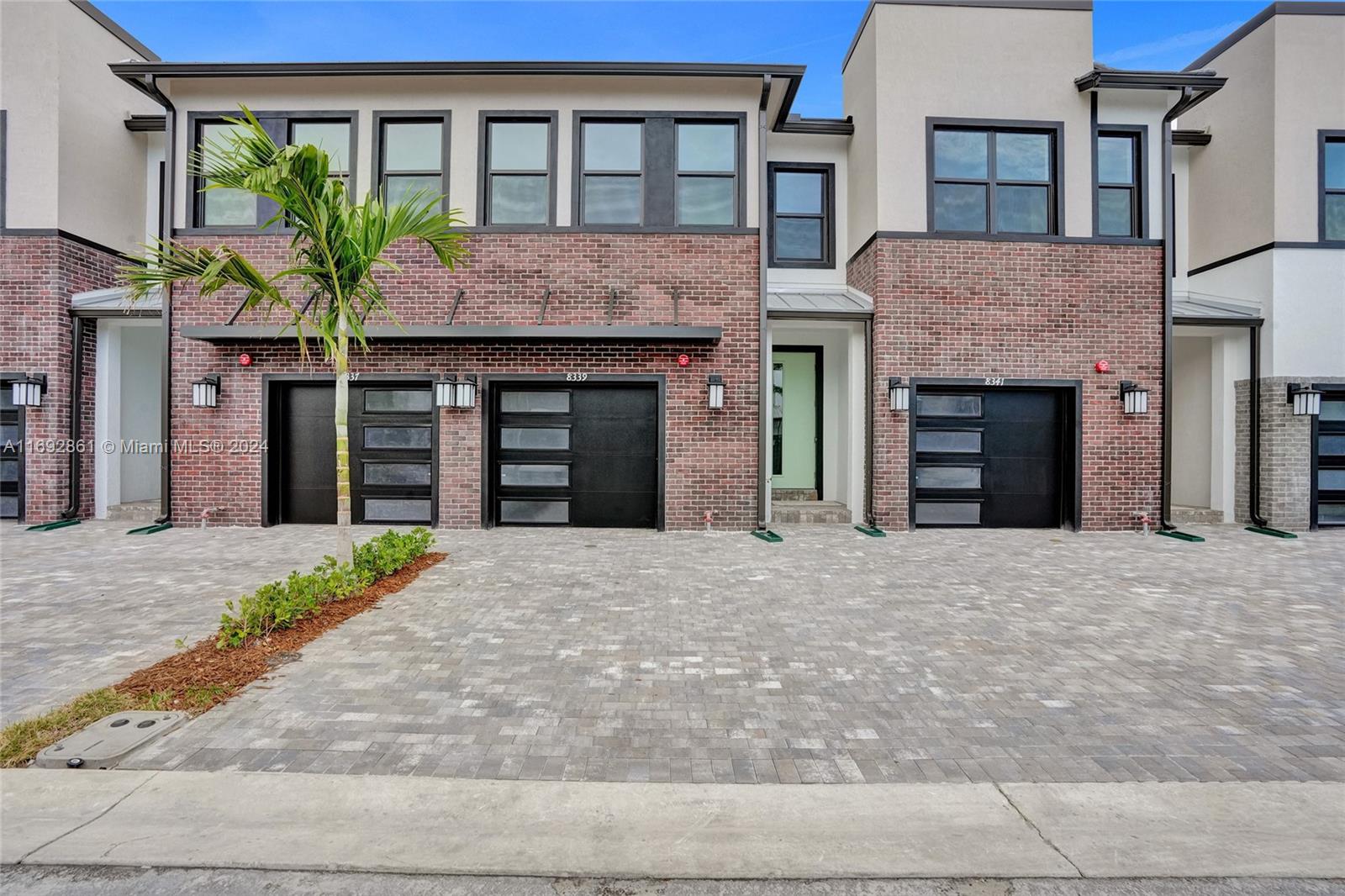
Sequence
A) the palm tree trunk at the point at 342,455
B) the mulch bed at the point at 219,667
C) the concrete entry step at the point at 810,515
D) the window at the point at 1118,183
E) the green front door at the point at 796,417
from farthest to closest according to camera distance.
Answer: the green front door at the point at 796,417
the concrete entry step at the point at 810,515
the window at the point at 1118,183
the palm tree trunk at the point at 342,455
the mulch bed at the point at 219,667

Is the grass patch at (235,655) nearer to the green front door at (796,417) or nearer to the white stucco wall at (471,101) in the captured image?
the white stucco wall at (471,101)

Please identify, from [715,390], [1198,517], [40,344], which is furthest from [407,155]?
[1198,517]

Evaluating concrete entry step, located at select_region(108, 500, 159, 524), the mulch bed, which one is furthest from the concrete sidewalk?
concrete entry step, located at select_region(108, 500, 159, 524)

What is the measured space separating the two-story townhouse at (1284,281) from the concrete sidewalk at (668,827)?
32.3ft

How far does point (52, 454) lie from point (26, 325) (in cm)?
205

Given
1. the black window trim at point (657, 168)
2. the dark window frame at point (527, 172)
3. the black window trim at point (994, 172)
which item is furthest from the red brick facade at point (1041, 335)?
the dark window frame at point (527, 172)

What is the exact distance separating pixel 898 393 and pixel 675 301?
3.67m

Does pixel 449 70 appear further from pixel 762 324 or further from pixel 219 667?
pixel 219 667

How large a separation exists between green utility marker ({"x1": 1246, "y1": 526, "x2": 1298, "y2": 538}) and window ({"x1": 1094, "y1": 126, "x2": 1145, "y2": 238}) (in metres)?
4.91

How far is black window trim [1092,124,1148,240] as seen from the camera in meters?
9.63

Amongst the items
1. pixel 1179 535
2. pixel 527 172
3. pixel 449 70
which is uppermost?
pixel 449 70

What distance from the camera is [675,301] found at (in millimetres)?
9297

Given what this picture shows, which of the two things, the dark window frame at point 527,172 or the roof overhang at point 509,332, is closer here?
the roof overhang at point 509,332

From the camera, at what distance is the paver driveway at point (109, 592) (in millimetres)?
3916
